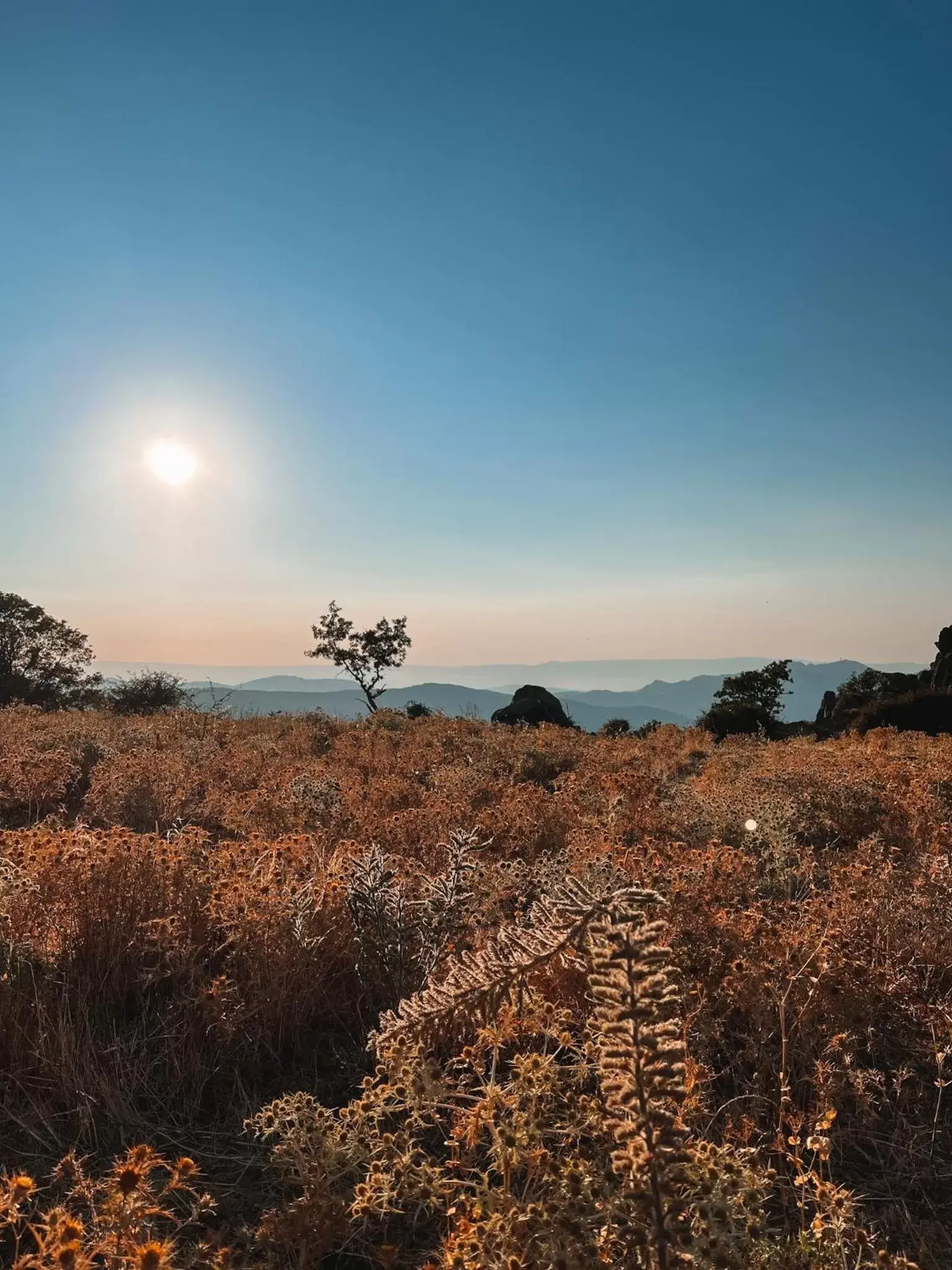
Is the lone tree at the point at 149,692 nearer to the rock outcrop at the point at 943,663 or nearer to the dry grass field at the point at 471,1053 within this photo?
the dry grass field at the point at 471,1053

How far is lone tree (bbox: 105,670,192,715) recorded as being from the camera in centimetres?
2417

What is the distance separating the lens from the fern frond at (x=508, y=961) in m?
1.71

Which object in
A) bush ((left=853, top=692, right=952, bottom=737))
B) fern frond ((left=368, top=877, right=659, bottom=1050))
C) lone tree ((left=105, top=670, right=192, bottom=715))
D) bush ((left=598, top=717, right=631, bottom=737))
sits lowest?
bush ((left=598, top=717, right=631, bottom=737))

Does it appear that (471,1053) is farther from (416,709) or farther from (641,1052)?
(416,709)

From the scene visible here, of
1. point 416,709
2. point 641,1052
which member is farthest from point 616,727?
point 641,1052

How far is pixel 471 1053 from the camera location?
3.02m

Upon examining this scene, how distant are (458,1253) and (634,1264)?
42 centimetres

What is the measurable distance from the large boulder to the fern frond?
25.3 meters

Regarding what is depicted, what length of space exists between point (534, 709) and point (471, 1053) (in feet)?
89.1

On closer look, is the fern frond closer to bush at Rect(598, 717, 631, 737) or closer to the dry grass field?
the dry grass field

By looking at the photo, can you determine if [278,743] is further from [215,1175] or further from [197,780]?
[215,1175]

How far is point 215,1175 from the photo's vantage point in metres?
2.55

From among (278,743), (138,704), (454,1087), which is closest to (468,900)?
(454,1087)

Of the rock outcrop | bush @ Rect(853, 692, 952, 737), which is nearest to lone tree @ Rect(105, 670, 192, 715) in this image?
bush @ Rect(853, 692, 952, 737)
